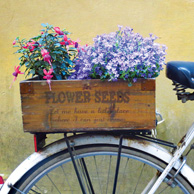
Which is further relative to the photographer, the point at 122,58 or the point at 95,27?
the point at 95,27

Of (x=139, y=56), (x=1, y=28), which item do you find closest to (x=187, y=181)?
(x=139, y=56)

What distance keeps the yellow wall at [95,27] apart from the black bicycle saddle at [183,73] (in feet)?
3.78

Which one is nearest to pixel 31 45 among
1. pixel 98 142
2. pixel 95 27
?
pixel 98 142

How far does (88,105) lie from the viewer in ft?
5.95

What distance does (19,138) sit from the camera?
3262 millimetres

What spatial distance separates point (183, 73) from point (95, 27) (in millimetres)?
1410

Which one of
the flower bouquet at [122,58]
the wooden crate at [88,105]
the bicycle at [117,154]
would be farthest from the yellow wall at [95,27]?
the wooden crate at [88,105]

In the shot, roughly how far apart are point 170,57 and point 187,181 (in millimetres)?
1398

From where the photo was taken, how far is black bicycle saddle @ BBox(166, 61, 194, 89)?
1859 millimetres

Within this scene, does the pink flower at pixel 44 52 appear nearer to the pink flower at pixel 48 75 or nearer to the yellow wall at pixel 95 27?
the pink flower at pixel 48 75

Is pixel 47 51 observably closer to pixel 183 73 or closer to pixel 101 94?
pixel 101 94

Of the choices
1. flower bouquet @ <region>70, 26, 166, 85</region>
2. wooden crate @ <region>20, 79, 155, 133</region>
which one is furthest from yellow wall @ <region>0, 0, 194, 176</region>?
wooden crate @ <region>20, 79, 155, 133</region>

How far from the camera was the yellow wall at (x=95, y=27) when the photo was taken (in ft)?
9.87

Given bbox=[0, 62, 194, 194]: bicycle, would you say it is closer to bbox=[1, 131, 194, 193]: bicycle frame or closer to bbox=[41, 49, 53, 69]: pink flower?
bbox=[1, 131, 194, 193]: bicycle frame
